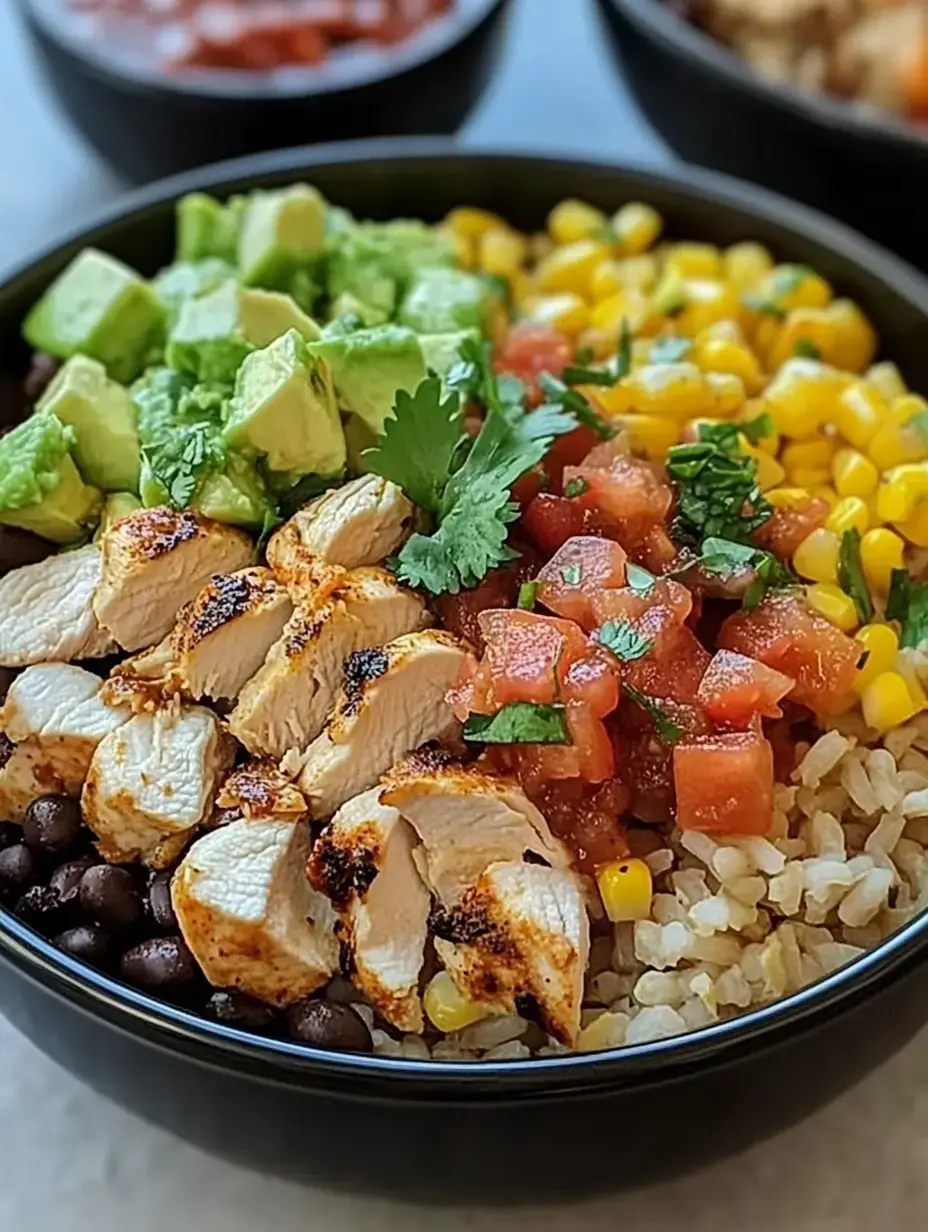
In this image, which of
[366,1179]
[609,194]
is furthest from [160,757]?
[609,194]

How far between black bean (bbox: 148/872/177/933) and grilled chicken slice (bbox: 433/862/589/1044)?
0.31 metres

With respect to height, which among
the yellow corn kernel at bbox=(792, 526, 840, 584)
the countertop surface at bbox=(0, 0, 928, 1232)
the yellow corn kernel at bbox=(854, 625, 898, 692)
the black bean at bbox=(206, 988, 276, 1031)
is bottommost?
the countertop surface at bbox=(0, 0, 928, 1232)

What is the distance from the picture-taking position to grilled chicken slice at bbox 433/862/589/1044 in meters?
1.86

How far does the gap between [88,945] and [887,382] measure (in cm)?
148

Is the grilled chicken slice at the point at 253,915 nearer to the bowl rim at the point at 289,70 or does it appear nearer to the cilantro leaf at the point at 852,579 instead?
the cilantro leaf at the point at 852,579

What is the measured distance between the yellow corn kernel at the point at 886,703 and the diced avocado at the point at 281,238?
112cm

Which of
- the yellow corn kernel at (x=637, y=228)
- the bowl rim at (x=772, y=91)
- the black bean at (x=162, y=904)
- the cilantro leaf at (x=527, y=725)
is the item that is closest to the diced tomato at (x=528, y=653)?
the cilantro leaf at (x=527, y=725)

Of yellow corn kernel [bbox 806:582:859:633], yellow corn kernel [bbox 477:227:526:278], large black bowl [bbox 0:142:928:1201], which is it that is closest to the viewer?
large black bowl [bbox 0:142:928:1201]

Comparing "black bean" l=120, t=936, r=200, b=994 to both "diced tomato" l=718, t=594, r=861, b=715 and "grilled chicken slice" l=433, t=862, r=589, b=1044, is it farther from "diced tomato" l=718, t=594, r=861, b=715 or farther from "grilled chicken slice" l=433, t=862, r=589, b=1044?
"diced tomato" l=718, t=594, r=861, b=715

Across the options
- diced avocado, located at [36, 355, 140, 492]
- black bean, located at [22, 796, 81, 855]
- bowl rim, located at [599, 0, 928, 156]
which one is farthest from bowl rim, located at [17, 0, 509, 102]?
black bean, located at [22, 796, 81, 855]

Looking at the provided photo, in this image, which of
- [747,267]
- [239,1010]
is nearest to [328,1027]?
[239,1010]

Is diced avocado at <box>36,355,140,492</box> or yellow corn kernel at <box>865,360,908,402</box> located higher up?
diced avocado at <box>36,355,140,492</box>

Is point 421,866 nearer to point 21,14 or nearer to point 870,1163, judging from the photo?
point 870,1163

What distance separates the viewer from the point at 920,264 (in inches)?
127
